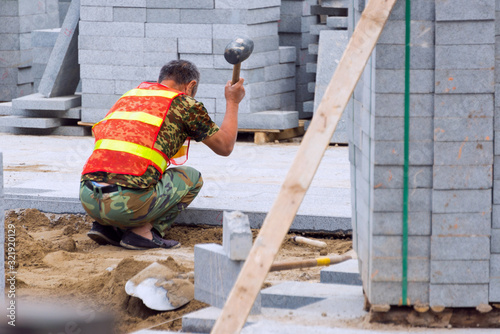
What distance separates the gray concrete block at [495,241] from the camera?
353cm

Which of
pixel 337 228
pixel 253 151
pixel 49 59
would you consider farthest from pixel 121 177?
pixel 49 59

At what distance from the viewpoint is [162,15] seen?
31.1ft

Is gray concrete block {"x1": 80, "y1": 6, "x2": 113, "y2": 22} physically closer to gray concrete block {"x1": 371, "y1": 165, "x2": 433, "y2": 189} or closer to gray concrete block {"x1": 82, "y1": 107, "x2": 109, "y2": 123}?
gray concrete block {"x1": 82, "y1": 107, "x2": 109, "y2": 123}

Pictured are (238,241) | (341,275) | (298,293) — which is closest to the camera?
(238,241)

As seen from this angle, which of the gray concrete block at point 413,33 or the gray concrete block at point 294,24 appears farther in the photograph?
the gray concrete block at point 294,24

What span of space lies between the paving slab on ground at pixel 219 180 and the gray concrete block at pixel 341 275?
46.4 inches

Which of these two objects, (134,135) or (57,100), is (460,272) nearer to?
(134,135)

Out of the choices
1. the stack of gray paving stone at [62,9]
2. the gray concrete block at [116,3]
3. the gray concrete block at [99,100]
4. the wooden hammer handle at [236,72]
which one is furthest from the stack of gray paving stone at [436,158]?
the stack of gray paving stone at [62,9]

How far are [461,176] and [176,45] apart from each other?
21.3ft

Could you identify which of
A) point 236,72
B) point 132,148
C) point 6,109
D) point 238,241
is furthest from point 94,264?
point 6,109

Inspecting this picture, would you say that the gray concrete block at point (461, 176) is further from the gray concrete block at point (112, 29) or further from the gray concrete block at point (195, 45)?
the gray concrete block at point (112, 29)

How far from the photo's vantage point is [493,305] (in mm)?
3598

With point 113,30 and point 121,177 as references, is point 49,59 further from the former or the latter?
point 121,177

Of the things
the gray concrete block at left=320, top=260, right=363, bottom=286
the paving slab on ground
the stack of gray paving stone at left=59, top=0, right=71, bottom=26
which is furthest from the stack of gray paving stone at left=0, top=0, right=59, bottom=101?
the gray concrete block at left=320, top=260, right=363, bottom=286
